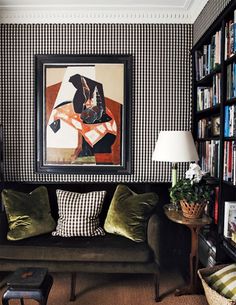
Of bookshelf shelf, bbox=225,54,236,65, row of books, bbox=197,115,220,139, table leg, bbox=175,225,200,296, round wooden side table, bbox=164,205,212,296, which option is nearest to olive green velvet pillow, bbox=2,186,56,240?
round wooden side table, bbox=164,205,212,296

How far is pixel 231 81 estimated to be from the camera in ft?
7.63

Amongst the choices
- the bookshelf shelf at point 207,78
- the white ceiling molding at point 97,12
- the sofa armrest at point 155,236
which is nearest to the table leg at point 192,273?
the sofa armrest at point 155,236

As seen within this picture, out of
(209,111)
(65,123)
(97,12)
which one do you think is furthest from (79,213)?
(97,12)

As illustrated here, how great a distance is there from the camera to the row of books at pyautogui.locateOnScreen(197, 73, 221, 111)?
2.63 m

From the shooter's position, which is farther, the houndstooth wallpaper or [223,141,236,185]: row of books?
the houndstooth wallpaper

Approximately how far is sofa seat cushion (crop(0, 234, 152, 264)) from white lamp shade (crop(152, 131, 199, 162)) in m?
0.79

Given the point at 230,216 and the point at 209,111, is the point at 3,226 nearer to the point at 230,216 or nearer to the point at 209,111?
the point at 230,216

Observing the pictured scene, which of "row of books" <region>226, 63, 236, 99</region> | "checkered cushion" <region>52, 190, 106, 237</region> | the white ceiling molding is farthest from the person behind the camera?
the white ceiling molding

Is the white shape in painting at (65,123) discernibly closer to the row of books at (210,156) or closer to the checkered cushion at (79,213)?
the checkered cushion at (79,213)

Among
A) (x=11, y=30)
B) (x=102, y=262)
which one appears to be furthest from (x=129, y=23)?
(x=102, y=262)

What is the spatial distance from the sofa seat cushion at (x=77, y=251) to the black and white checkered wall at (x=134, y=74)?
897 mm

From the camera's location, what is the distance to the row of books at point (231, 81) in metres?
2.26

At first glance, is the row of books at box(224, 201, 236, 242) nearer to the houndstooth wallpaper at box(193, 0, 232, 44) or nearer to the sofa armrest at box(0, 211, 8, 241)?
the houndstooth wallpaper at box(193, 0, 232, 44)

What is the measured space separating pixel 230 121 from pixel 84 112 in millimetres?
1590
